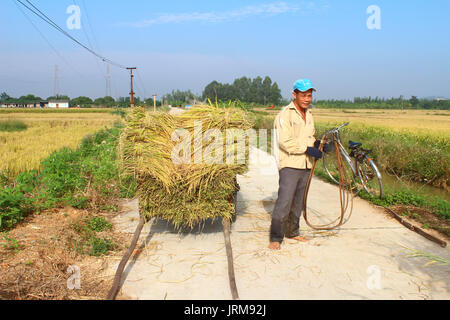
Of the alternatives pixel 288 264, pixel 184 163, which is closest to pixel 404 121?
pixel 288 264

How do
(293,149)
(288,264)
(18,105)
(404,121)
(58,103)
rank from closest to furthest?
(288,264) < (293,149) < (404,121) < (18,105) < (58,103)

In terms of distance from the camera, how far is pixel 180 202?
382cm

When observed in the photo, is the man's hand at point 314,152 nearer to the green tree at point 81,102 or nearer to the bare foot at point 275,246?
the bare foot at point 275,246

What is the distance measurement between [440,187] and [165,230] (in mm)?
7868

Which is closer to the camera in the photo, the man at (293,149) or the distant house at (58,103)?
the man at (293,149)

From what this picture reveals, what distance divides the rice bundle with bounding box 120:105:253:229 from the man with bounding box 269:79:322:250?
44 cm

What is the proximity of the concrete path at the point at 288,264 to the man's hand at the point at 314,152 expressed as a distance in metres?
1.19

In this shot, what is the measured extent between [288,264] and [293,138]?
1.44 metres

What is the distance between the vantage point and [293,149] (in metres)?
3.77

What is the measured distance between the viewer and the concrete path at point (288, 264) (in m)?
3.07

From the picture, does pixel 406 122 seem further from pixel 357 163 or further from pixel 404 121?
pixel 357 163

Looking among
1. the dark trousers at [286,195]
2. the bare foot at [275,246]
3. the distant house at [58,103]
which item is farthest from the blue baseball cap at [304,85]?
the distant house at [58,103]

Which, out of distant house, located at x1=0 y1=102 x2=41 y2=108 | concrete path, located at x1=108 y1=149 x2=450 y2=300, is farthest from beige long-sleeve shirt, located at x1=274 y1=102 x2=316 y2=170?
distant house, located at x1=0 y1=102 x2=41 y2=108

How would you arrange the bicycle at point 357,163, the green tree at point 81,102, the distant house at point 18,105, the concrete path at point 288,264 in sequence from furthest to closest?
the green tree at point 81,102 → the distant house at point 18,105 → the bicycle at point 357,163 → the concrete path at point 288,264
